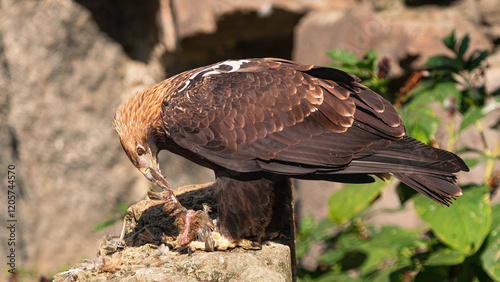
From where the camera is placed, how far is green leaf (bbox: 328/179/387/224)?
328 cm

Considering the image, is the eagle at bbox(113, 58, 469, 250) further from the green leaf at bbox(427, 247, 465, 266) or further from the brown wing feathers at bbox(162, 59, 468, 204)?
the green leaf at bbox(427, 247, 465, 266)

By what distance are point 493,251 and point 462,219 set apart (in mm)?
291

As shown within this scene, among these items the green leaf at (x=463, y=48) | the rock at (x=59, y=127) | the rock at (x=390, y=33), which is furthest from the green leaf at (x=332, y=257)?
the rock at (x=59, y=127)

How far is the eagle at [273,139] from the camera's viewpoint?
2705 millimetres

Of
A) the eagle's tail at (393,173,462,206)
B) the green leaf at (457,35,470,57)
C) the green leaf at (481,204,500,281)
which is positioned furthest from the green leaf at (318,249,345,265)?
the green leaf at (457,35,470,57)

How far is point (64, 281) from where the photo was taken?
2617 millimetres

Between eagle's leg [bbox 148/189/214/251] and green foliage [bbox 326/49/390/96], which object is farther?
green foliage [bbox 326/49/390/96]

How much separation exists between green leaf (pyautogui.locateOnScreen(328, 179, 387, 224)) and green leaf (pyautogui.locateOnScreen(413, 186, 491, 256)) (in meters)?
0.24

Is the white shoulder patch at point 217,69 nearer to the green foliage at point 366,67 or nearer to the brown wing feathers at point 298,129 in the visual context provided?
the brown wing feathers at point 298,129

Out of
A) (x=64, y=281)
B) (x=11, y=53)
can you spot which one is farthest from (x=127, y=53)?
(x=64, y=281)

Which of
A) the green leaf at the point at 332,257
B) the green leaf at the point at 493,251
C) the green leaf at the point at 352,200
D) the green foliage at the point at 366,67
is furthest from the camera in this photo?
the green leaf at the point at 332,257

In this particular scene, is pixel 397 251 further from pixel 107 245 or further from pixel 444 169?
pixel 107 245

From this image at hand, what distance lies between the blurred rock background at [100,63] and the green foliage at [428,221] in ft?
3.66

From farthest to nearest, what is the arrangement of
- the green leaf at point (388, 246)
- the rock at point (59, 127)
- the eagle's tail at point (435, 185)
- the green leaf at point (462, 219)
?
the rock at point (59, 127), the green leaf at point (388, 246), the green leaf at point (462, 219), the eagle's tail at point (435, 185)
